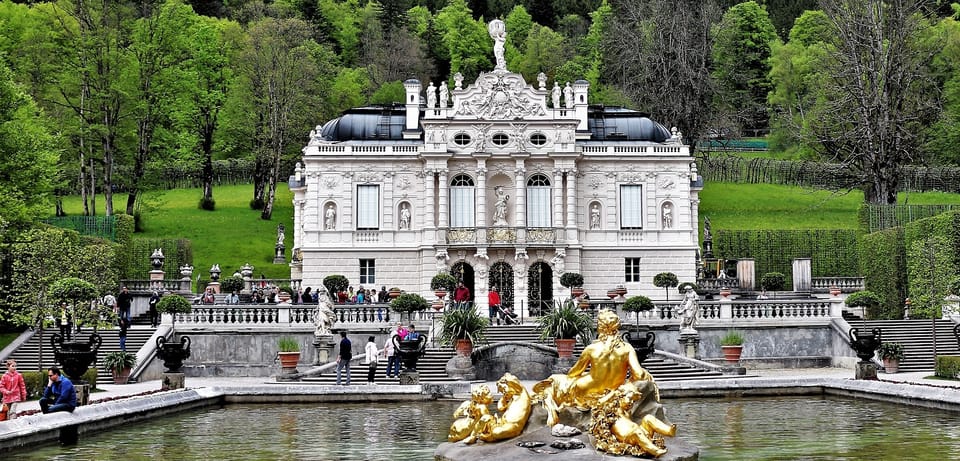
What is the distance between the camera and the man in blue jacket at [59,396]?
2056 centimetres

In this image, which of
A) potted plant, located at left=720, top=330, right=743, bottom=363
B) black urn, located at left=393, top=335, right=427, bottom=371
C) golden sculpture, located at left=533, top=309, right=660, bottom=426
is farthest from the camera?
potted plant, located at left=720, top=330, right=743, bottom=363

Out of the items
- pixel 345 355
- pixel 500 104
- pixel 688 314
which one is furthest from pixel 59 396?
pixel 500 104

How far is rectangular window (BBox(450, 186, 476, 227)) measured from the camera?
5044 centimetres

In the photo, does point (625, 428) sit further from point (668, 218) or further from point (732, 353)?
point (668, 218)

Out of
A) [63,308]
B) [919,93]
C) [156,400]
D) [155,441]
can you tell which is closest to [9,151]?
[63,308]

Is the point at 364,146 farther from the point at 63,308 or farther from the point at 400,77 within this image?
the point at 400,77

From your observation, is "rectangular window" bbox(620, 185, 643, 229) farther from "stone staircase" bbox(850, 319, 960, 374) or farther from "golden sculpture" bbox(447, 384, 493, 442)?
"golden sculpture" bbox(447, 384, 493, 442)

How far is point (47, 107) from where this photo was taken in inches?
2424

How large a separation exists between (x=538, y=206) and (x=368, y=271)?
744 cm

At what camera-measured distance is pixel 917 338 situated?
38.0 m

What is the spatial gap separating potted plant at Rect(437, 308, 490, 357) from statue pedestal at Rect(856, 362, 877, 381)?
379 inches

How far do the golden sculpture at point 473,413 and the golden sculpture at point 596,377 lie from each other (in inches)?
28.7

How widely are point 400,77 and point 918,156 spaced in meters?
38.2

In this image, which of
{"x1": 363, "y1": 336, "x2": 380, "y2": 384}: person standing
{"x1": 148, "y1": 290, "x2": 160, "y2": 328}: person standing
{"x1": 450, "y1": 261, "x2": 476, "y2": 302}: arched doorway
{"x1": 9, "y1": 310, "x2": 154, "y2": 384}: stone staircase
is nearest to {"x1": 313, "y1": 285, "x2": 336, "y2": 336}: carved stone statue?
{"x1": 363, "y1": 336, "x2": 380, "y2": 384}: person standing
